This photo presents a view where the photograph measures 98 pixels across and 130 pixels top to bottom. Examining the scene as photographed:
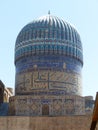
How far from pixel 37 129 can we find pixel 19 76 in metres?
5.38

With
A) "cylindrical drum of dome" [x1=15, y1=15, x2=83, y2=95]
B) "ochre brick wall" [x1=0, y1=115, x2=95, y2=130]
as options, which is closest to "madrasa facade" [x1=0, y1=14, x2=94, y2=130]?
"cylindrical drum of dome" [x1=15, y1=15, x2=83, y2=95]

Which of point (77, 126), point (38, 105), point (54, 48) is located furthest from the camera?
point (54, 48)

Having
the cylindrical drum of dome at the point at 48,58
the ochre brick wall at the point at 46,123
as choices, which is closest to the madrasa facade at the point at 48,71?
the cylindrical drum of dome at the point at 48,58

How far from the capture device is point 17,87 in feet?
50.8

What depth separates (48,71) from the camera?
14906 millimetres

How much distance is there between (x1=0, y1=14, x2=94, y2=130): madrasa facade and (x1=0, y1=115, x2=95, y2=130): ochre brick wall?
3093 mm

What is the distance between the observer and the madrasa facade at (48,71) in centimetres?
1398

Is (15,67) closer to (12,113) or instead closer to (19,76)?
(19,76)

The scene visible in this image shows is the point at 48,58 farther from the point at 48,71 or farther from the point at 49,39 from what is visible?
the point at 49,39

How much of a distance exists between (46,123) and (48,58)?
16.9ft

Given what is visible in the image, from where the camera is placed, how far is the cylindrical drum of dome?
14.8 meters

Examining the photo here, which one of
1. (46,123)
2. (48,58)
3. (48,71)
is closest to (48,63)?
(48,58)

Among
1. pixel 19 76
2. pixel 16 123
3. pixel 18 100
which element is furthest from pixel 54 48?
pixel 16 123

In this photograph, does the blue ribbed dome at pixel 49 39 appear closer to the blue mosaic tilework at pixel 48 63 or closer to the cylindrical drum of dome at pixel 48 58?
the cylindrical drum of dome at pixel 48 58
